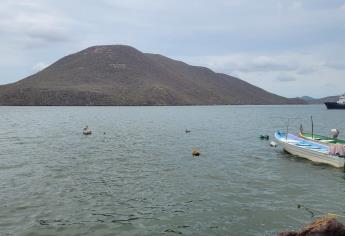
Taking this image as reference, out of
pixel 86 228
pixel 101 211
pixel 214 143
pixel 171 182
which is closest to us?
pixel 86 228

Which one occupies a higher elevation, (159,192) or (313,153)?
(313,153)

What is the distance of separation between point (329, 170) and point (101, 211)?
67.2ft

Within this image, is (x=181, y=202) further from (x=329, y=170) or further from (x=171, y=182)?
(x=329, y=170)

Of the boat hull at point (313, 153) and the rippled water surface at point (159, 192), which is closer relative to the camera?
the rippled water surface at point (159, 192)

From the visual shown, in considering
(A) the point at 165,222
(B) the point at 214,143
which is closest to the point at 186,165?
(A) the point at 165,222

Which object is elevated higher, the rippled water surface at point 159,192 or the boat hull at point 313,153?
the boat hull at point 313,153

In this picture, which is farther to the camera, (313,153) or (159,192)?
(313,153)

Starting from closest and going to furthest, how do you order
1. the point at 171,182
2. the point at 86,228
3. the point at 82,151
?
1. the point at 86,228
2. the point at 171,182
3. the point at 82,151

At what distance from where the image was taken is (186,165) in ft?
113

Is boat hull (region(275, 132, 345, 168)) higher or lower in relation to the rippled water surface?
higher

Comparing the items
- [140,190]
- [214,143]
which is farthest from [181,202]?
[214,143]

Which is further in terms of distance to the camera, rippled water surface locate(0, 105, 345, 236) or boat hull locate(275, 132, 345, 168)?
boat hull locate(275, 132, 345, 168)

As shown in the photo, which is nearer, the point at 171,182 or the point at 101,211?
the point at 101,211

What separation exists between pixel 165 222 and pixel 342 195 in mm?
12140
